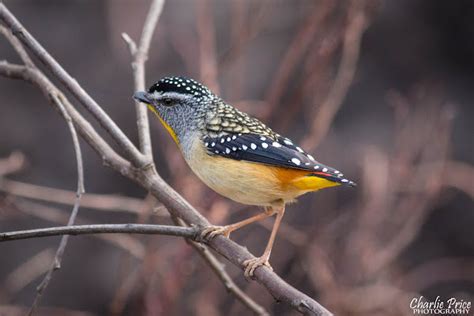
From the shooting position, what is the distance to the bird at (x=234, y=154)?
3.68 meters

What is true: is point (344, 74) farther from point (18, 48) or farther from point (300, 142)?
→ point (18, 48)

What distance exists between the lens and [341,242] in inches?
253

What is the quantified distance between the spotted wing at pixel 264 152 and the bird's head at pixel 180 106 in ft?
0.69

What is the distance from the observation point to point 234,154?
3.79 m

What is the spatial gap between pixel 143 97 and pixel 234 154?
0.60m

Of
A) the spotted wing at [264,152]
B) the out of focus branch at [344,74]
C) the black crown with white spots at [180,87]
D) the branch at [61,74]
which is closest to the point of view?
the branch at [61,74]

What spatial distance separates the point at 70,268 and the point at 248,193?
4.59 meters

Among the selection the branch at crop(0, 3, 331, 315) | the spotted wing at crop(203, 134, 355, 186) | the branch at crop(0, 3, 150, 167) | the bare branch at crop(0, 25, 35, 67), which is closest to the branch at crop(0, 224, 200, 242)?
the branch at crop(0, 3, 331, 315)

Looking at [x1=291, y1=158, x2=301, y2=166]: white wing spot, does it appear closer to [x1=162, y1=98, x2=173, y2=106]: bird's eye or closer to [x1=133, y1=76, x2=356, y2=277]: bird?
[x1=133, y1=76, x2=356, y2=277]: bird

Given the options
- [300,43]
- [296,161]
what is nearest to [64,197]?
[300,43]

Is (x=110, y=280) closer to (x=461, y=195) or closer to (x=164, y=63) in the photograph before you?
(x=164, y=63)

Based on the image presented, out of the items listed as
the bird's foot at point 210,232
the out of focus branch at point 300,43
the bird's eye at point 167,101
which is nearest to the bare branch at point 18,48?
the bird's eye at point 167,101

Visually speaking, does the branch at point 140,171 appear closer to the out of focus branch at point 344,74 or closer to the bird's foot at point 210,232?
the bird's foot at point 210,232

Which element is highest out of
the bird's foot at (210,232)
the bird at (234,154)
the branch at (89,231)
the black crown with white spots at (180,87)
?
the black crown with white spots at (180,87)
